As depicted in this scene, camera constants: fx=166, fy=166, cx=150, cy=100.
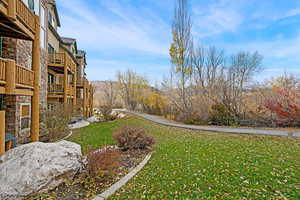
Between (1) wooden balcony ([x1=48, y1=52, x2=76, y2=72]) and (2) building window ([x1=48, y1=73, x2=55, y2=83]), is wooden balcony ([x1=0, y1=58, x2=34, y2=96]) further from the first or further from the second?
(2) building window ([x1=48, y1=73, x2=55, y2=83])

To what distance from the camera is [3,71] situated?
523 cm

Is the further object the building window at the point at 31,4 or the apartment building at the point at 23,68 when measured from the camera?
the building window at the point at 31,4

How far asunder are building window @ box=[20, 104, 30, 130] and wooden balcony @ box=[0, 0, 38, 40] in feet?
13.8

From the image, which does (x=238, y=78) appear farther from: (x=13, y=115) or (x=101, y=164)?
(x=13, y=115)

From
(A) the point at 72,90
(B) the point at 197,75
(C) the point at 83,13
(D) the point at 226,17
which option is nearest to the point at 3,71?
→ (C) the point at 83,13

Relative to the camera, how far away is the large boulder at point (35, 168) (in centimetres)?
374

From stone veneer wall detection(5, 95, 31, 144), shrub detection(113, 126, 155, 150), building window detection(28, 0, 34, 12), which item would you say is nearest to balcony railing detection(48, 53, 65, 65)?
building window detection(28, 0, 34, 12)

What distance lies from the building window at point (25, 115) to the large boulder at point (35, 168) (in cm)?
574

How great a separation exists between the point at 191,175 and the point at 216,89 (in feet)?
52.0

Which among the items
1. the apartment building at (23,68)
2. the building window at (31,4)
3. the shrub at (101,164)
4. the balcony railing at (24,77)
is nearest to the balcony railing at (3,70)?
the apartment building at (23,68)

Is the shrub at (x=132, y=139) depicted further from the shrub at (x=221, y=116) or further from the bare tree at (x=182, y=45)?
the bare tree at (x=182, y=45)

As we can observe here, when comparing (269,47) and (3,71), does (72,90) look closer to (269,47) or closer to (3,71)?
(3,71)

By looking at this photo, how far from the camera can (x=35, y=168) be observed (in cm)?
402

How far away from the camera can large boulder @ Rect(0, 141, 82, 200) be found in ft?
12.3
